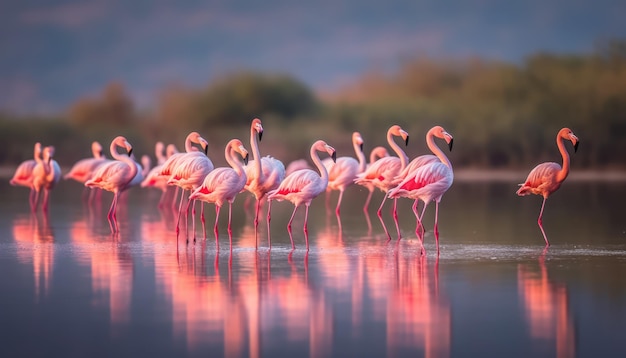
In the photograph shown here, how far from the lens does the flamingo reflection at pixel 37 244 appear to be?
8.35m

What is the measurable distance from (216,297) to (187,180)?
158 inches

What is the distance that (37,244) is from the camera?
34.9ft

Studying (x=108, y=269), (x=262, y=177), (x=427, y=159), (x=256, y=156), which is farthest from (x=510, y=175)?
(x=108, y=269)

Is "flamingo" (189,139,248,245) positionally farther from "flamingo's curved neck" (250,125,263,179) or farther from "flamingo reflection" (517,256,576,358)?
"flamingo reflection" (517,256,576,358)

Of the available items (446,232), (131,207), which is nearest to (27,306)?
(446,232)

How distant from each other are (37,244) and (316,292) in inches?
158

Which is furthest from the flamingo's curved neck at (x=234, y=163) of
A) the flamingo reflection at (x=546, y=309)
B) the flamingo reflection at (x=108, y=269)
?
the flamingo reflection at (x=546, y=309)

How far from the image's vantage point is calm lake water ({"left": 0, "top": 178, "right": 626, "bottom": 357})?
6.03 metres

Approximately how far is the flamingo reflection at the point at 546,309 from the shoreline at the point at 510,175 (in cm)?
1555

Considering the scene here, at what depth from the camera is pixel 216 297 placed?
7395mm

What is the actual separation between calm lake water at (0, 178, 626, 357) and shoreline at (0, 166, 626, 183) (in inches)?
447

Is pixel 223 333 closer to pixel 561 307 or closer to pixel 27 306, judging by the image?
pixel 27 306

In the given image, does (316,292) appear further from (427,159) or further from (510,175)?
(510,175)

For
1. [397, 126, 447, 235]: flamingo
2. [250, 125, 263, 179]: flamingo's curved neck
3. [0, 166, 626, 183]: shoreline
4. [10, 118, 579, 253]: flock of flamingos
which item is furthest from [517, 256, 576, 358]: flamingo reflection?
[0, 166, 626, 183]: shoreline
